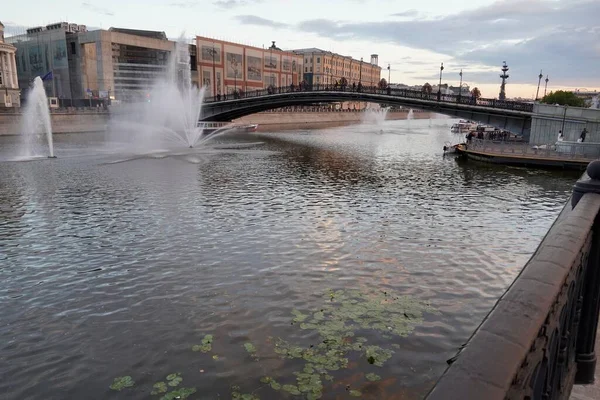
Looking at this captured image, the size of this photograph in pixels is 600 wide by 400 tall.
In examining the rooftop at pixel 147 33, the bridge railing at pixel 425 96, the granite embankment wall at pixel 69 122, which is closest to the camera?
the bridge railing at pixel 425 96

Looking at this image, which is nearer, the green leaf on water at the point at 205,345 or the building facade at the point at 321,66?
the green leaf on water at the point at 205,345

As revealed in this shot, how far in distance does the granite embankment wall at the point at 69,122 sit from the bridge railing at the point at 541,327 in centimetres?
6563

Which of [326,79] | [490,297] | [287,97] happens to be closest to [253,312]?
[490,297]

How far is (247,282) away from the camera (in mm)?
11617

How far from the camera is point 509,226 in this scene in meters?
17.6

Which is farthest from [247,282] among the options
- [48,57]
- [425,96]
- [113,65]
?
[48,57]

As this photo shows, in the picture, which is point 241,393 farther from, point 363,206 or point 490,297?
point 363,206

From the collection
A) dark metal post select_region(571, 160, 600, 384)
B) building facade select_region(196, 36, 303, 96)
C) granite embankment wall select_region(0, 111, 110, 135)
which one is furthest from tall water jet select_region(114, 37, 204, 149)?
dark metal post select_region(571, 160, 600, 384)

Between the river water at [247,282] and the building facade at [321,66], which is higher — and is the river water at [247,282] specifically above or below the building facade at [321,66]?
below

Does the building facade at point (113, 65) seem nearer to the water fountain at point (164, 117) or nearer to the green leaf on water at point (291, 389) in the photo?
the water fountain at point (164, 117)

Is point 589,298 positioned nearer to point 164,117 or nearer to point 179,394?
point 179,394

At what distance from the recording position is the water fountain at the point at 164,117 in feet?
176

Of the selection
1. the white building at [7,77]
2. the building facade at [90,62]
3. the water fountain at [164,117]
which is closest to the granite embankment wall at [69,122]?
the water fountain at [164,117]

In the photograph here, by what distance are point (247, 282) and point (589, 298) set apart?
8.61 m
